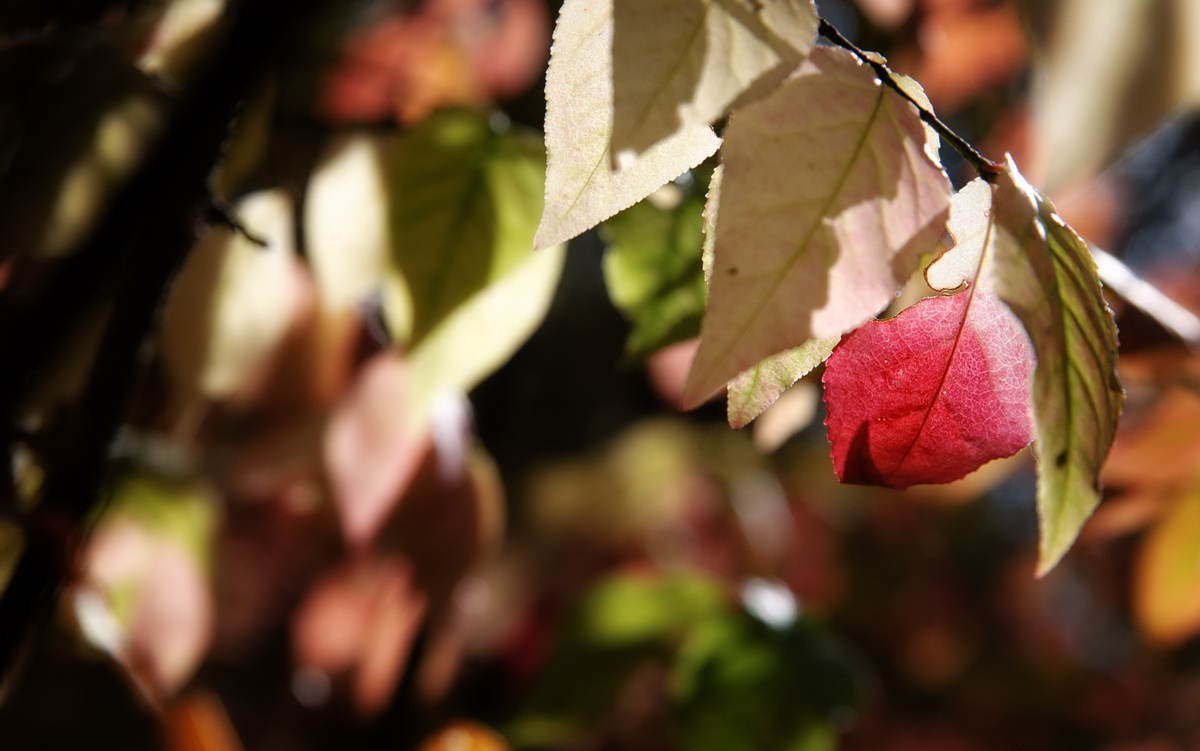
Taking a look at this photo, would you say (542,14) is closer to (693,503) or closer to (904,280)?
(904,280)

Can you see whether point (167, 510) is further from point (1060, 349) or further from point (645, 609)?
point (1060, 349)

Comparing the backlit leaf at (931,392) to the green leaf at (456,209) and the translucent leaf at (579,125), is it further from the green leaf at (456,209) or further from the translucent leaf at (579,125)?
the green leaf at (456,209)

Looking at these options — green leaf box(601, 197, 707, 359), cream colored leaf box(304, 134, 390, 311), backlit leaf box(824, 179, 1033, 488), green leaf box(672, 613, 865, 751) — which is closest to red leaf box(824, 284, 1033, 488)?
backlit leaf box(824, 179, 1033, 488)

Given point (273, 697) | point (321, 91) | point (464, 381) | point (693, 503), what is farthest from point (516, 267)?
point (273, 697)

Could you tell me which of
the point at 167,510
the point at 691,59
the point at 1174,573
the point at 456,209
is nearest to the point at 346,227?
the point at 456,209

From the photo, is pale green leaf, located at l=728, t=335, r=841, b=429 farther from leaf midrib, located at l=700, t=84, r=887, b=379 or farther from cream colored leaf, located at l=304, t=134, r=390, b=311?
cream colored leaf, located at l=304, t=134, r=390, b=311

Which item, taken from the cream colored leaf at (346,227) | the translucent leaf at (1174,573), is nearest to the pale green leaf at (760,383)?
the cream colored leaf at (346,227)
